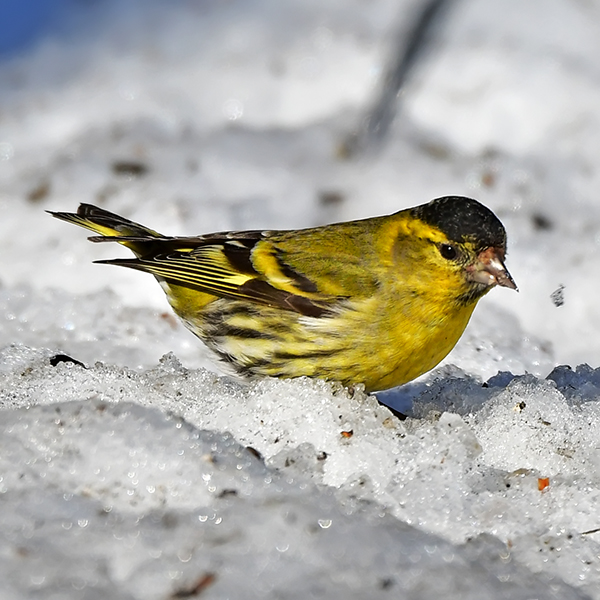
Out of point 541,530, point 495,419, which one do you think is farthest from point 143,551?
point 495,419

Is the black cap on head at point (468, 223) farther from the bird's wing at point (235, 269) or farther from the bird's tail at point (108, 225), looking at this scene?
the bird's tail at point (108, 225)

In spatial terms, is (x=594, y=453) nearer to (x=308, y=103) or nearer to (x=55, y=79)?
(x=308, y=103)

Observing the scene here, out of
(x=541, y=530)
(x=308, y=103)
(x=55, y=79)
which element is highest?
(x=541, y=530)

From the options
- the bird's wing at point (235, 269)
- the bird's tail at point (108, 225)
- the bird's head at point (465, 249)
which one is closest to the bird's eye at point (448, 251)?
the bird's head at point (465, 249)

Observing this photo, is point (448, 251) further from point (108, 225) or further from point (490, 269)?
point (108, 225)

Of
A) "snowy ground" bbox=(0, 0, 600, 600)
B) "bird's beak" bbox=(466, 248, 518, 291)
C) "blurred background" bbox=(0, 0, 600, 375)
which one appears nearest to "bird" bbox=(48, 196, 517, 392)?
"bird's beak" bbox=(466, 248, 518, 291)

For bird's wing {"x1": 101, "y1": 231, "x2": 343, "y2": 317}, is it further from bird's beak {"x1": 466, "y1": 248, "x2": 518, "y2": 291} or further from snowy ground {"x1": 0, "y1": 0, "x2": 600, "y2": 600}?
bird's beak {"x1": 466, "y1": 248, "x2": 518, "y2": 291}
